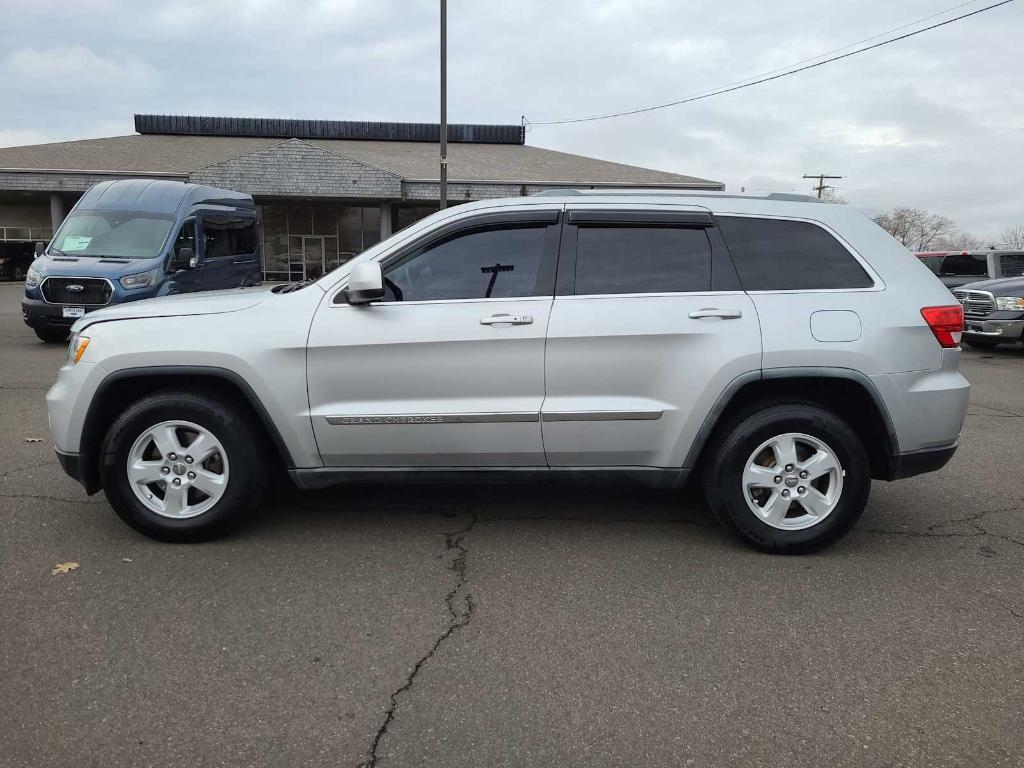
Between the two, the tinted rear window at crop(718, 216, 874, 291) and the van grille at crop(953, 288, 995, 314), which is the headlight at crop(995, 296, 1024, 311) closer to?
the van grille at crop(953, 288, 995, 314)

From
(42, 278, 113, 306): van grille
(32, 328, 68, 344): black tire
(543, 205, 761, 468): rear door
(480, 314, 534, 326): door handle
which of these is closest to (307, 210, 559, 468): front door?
(480, 314, 534, 326): door handle

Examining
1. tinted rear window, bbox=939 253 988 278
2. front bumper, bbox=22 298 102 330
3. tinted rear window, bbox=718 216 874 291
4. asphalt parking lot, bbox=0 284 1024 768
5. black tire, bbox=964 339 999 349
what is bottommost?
asphalt parking lot, bbox=0 284 1024 768

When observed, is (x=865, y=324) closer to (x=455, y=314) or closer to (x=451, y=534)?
(x=455, y=314)

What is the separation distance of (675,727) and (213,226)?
12941mm

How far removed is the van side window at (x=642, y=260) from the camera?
4.16m

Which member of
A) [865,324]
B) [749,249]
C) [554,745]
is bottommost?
[554,745]

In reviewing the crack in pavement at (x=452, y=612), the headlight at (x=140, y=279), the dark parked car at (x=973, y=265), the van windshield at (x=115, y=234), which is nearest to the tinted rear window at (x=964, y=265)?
the dark parked car at (x=973, y=265)

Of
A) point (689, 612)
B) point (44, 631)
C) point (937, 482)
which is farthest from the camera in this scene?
point (937, 482)

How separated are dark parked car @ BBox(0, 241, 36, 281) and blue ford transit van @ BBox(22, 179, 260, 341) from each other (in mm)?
27900

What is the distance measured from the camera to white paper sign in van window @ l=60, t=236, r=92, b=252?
12.6 meters

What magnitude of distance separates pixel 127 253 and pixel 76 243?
988 millimetres

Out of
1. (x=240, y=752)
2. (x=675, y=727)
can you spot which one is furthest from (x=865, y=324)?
(x=240, y=752)

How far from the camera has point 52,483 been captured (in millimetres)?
5242

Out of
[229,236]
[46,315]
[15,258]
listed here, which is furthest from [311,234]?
[46,315]
